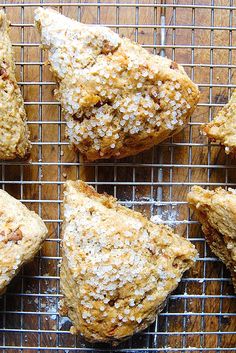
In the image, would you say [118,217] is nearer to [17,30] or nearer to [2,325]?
[2,325]

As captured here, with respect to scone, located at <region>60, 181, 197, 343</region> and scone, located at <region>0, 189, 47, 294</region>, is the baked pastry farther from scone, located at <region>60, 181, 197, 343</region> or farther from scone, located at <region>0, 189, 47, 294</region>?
scone, located at <region>0, 189, 47, 294</region>

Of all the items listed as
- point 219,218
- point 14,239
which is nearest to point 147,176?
point 219,218

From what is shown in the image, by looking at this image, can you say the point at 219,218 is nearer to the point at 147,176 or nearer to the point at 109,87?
the point at 147,176

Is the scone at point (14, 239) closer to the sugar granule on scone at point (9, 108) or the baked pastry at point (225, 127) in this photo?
the sugar granule on scone at point (9, 108)

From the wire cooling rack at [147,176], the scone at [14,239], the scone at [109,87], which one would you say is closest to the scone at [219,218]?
the wire cooling rack at [147,176]

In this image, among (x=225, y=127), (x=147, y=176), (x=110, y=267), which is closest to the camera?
(x=110, y=267)

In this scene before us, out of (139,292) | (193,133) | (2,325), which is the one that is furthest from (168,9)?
(2,325)
